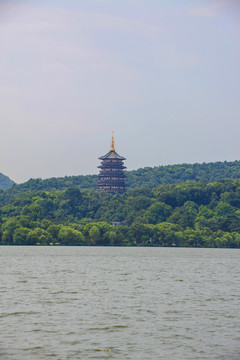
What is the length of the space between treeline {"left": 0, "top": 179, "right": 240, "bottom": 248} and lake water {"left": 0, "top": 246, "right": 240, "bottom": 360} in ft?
170

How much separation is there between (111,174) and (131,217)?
110 ft

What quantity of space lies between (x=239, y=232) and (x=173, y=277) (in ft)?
194

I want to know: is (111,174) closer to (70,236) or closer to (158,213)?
(158,213)

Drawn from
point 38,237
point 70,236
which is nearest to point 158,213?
point 70,236

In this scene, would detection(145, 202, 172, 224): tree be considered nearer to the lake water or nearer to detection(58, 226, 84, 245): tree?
detection(58, 226, 84, 245): tree

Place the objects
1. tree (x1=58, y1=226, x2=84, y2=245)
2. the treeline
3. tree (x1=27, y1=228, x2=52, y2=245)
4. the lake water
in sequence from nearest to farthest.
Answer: the lake water < tree (x1=27, y1=228, x2=52, y2=245) < tree (x1=58, y1=226, x2=84, y2=245) < the treeline

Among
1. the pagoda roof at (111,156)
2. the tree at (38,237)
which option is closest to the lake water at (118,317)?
the tree at (38,237)

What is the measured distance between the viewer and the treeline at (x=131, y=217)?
317 ft

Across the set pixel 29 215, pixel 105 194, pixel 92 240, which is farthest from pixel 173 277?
pixel 105 194

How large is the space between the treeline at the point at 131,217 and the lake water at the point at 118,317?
51766mm

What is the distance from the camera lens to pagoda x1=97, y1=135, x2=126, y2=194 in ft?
494

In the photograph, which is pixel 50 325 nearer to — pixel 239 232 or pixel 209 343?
pixel 209 343

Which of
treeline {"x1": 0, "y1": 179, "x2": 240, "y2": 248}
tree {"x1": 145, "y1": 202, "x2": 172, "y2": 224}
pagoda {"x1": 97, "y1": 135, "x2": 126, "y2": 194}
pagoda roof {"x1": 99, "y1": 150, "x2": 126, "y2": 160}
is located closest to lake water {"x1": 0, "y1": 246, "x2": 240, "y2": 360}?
treeline {"x1": 0, "y1": 179, "x2": 240, "y2": 248}

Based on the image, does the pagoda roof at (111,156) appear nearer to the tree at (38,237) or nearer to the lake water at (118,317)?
the tree at (38,237)
